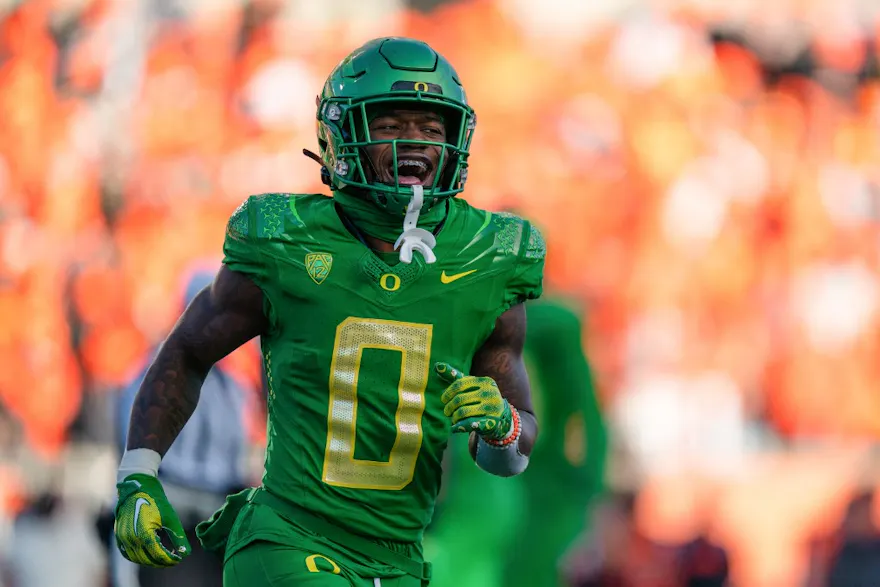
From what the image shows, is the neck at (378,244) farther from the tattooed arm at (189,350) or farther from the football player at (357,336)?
the tattooed arm at (189,350)

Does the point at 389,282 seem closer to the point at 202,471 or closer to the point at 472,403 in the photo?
the point at 472,403

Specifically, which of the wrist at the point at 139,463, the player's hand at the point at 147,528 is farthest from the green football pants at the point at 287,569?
the wrist at the point at 139,463

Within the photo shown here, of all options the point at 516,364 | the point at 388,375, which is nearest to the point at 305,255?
the point at 388,375

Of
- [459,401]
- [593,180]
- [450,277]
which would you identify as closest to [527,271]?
[450,277]

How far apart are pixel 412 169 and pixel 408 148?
47 mm

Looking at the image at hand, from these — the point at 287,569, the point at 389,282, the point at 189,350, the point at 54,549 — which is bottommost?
the point at 54,549

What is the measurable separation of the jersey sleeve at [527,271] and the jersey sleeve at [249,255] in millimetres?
524

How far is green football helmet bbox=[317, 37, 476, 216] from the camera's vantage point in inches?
130

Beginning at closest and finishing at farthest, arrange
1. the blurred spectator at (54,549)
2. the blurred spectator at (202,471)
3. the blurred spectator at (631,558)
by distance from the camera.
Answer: the blurred spectator at (202,471)
the blurred spectator at (54,549)
the blurred spectator at (631,558)

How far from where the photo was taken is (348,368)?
3248 mm

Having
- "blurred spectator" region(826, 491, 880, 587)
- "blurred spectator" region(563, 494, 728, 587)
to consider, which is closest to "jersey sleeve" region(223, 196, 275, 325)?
"blurred spectator" region(563, 494, 728, 587)

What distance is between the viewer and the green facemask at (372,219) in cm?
337

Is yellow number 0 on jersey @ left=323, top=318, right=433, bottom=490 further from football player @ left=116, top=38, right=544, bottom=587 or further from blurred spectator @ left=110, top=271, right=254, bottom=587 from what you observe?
blurred spectator @ left=110, top=271, right=254, bottom=587

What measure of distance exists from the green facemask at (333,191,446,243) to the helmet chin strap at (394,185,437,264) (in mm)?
55
